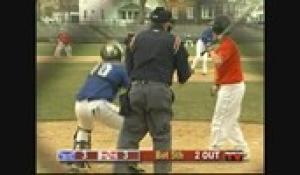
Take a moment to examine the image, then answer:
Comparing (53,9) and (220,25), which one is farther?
(53,9)

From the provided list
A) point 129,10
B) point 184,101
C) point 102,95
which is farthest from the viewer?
point 129,10

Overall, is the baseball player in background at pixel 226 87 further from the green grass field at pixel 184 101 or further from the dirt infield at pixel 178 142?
the green grass field at pixel 184 101

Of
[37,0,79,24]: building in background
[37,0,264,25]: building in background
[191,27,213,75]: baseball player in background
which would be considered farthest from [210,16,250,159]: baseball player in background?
[37,0,79,24]: building in background

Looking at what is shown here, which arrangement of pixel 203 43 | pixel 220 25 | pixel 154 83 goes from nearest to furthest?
pixel 154 83 < pixel 220 25 < pixel 203 43

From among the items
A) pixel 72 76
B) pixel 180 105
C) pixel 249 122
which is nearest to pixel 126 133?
pixel 249 122

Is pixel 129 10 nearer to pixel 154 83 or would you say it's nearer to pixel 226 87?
pixel 226 87

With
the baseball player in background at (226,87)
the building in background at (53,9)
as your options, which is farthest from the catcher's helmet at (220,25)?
the building in background at (53,9)

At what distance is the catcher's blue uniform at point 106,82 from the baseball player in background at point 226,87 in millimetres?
1160

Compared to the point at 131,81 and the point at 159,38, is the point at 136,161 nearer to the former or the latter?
the point at 131,81

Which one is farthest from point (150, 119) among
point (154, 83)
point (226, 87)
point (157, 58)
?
point (226, 87)

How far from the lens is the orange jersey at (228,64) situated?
7316mm

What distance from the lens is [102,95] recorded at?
673 centimetres

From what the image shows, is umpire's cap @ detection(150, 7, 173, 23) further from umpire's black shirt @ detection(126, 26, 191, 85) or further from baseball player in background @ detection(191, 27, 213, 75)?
baseball player in background @ detection(191, 27, 213, 75)

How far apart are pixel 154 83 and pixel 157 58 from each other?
0.23 metres
